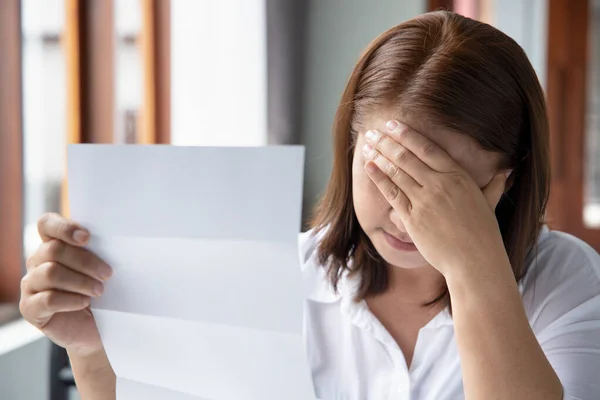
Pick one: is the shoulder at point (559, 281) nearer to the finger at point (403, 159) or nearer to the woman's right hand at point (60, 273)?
the finger at point (403, 159)

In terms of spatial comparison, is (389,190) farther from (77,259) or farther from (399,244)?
(77,259)

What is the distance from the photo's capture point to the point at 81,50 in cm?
167

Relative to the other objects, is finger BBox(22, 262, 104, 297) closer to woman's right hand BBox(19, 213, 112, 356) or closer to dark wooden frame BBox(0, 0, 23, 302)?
woman's right hand BBox(19, 213, 112, 356)

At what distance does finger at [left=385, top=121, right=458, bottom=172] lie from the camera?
2.24 feet

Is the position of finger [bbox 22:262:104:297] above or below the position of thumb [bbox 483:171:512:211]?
below

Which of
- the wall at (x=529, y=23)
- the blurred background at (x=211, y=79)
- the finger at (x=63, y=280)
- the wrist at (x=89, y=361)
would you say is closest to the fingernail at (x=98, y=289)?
the finger at (x=63, y=280)

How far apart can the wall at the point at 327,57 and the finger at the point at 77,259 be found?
6.38 ft

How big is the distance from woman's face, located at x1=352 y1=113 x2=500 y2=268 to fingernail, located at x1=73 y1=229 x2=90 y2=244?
339mm

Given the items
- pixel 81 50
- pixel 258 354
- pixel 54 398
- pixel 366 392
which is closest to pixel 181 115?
pixel 81 50

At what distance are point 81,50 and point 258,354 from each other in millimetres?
1323

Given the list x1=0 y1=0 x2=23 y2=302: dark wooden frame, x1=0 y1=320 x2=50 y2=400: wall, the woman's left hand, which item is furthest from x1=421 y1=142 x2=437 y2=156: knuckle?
x1=0 y1=0 x2=23 y2=302: dark wooden frame

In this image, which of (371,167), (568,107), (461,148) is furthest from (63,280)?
(568,107)

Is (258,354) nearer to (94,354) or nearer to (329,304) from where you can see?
(94,354)

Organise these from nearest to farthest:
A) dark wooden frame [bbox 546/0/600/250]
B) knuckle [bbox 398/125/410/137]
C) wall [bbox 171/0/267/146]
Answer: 1. knuckle [bbox 398/125/410/137]
2. wall [bbox 171/0/267/146]
3. dark wooden frame [bbox 546/0/600/250]
